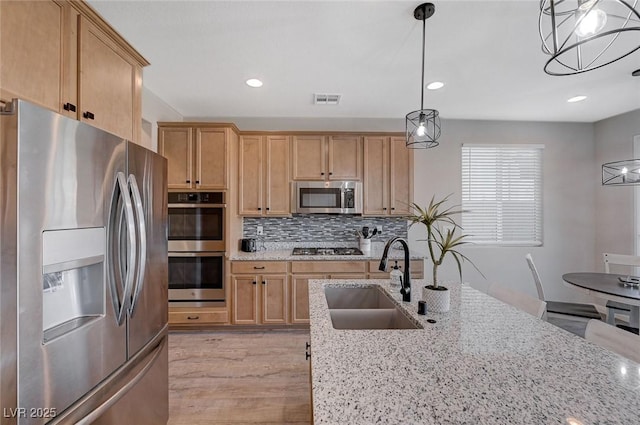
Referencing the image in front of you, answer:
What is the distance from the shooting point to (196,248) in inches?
119

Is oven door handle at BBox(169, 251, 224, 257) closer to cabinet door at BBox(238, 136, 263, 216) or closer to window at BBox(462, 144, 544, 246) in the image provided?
cabinet door at BBox(238, 136, 263, 216)

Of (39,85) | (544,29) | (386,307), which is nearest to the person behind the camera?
(39,85)

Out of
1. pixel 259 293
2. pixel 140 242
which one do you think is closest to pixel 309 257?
pixel 259 293

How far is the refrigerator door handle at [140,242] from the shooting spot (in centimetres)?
127

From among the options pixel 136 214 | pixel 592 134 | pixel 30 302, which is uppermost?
pixel 592 134

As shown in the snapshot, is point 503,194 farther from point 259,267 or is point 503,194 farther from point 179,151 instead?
point 179,151

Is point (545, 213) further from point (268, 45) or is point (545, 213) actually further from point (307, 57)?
point (268, 45)

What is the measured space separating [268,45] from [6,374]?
86.5 inches

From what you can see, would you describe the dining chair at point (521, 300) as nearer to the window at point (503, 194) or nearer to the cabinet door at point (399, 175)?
the cabinet door at point (399, 175)

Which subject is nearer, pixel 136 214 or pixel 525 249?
pixel 136 214

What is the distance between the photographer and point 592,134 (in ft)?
12.3

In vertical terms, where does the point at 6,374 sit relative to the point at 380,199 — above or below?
below

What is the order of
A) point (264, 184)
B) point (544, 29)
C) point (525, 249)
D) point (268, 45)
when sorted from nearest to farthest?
point (544, 29) → point (268, 45) → point (264, 184) → point (525, 249)

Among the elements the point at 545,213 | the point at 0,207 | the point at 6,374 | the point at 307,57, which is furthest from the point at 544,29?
the point at 6,374
